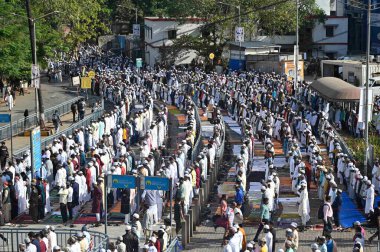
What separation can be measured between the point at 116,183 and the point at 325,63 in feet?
120

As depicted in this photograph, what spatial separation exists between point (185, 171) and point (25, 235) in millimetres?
5606

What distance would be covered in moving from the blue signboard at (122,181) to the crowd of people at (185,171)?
89 centimetres

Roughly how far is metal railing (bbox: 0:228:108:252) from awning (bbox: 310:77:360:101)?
18918 mm

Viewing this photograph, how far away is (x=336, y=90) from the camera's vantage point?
38.1 metres

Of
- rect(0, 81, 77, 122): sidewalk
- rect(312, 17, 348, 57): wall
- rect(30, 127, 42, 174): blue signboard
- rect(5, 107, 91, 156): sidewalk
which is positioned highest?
rect(312, 17, 348, 57): wall

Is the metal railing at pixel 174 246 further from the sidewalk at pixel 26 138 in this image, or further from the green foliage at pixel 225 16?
the green foliage at pixel 225 16

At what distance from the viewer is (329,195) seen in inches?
866

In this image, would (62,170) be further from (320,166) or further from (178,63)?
(178,63)

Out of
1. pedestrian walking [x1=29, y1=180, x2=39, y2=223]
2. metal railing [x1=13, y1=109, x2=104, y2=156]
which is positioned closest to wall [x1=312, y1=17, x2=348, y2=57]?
metal railing [x1=13, y1=109, x2=104, y2=156]

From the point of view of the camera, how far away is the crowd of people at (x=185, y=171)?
807 inches

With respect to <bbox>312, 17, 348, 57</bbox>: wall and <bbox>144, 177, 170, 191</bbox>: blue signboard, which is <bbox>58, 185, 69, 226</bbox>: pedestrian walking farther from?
<bbox>312, 17, 348, 57</bbox>: wall

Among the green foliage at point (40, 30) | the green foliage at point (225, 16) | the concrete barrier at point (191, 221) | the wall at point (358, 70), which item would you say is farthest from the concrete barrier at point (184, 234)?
the green foliage at point (225, 16)

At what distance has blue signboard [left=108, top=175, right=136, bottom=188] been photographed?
19578 mm

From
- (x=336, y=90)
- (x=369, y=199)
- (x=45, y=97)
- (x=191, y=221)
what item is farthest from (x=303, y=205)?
(x=45, y=97)
